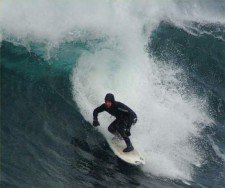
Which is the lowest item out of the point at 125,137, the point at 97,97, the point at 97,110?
the point at 125,137

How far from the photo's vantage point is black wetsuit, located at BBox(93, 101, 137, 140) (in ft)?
36.7

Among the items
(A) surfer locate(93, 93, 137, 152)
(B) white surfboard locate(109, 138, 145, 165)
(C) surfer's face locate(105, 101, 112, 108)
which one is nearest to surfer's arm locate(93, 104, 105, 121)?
(A) surfer locate(93, 93, 137, 152)

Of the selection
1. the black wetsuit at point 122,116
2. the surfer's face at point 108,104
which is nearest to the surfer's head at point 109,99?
the surfer's face at point 108,104

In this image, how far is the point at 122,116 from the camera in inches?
446

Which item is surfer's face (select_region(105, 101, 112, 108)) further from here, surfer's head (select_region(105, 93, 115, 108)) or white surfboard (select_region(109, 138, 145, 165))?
white surfboard (select_region(109, 138, 145, 165))

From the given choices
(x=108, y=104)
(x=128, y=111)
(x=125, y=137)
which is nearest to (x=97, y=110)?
(x=108, y=104)

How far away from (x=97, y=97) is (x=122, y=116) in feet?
6.68

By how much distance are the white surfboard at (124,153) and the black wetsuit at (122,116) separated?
11.9 inches

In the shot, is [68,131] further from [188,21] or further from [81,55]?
[188,21]

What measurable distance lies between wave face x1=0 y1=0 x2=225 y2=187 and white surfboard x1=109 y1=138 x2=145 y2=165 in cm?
16

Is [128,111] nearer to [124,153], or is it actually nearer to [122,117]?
[122,117]

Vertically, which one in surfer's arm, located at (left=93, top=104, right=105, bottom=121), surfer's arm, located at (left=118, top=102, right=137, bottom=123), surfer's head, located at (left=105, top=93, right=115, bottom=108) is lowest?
surfer's arm, located at (left=93, top=104, right=105, bottom=121)

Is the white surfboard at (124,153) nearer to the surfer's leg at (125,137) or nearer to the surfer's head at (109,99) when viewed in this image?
the surfer's leg at (125,137)

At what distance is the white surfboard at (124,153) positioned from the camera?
36.5ft
